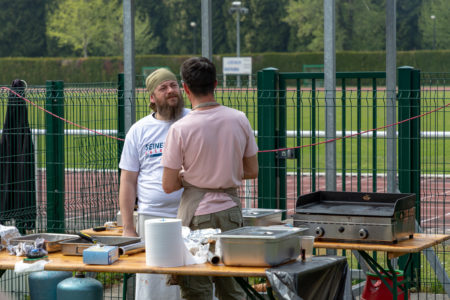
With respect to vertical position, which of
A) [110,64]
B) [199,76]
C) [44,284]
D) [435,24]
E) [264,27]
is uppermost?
[264,27]

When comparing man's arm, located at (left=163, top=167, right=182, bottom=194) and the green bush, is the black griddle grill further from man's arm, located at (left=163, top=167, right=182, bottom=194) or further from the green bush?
the green bush

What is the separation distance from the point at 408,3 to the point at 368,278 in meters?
61.2

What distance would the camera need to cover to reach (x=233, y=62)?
5431cm

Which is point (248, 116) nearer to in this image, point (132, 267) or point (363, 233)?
point (363, 233)

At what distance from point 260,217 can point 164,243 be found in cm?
125

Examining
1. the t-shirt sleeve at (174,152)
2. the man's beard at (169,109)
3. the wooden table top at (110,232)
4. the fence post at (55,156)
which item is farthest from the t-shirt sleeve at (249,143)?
the fence post at (55,156)

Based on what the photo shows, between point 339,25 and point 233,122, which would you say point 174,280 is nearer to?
point 233,122

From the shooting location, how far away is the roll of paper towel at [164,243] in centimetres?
399

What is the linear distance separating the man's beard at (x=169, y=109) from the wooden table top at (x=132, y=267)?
3.17ft

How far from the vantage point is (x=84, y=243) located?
4.44 m

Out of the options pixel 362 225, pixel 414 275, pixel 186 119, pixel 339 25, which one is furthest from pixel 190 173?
pixel 339 25

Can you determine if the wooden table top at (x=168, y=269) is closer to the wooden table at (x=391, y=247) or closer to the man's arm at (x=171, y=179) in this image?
the wooden table at (x=391, y=247)

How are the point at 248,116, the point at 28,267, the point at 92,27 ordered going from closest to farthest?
the point at 28,267 → the point at 248,116 → the point at 92,27

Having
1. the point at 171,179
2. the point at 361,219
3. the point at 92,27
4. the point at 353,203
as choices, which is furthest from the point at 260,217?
the point at 92,27
